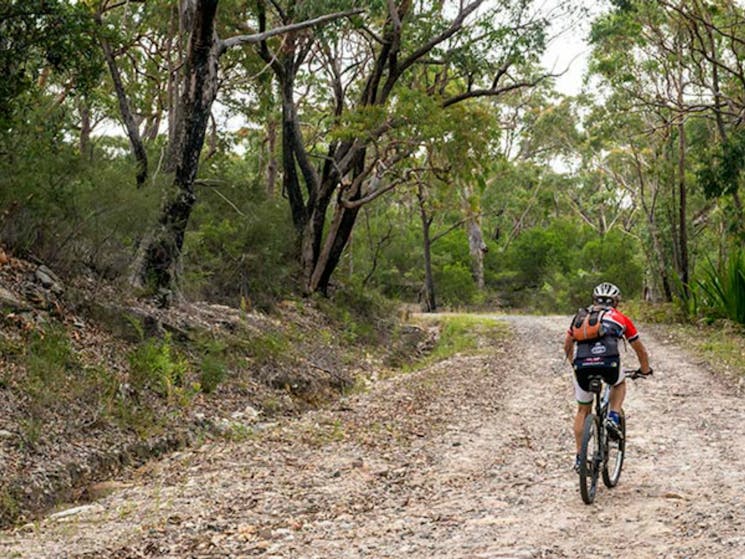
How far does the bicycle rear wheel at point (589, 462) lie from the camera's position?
6754mm

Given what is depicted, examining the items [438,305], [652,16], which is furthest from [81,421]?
[438,305]

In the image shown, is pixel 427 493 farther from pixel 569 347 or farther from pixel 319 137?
pixel 319 137

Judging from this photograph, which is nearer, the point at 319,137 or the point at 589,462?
the point at 589,462

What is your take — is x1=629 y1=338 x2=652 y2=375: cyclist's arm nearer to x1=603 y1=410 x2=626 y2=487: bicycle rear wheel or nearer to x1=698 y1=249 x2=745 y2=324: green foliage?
x1=603 y1=410 x2=626 y2=487: bicycle rear wheel

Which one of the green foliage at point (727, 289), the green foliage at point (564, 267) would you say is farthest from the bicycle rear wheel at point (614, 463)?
the green foliage at point (564, 267)

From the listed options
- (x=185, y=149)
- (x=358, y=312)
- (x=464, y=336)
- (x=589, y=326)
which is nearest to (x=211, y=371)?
(x=185, y=149)

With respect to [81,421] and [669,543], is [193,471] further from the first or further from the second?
[669,543]

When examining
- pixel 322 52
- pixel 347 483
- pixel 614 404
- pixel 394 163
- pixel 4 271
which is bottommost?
pixel 347 483

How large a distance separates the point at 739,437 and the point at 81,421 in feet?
22.4

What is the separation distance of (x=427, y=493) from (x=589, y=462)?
1.48m

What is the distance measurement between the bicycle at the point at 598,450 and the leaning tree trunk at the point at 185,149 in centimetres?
740

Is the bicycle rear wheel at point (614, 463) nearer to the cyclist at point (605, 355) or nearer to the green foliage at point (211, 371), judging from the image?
the cyclist at point (605, 355)

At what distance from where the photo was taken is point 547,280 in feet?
153

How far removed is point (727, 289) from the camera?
21141 millimetres
